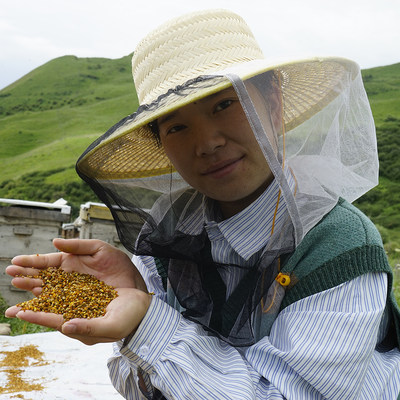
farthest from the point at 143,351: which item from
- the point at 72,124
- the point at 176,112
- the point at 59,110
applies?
the point at 59,110

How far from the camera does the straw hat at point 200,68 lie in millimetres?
1546

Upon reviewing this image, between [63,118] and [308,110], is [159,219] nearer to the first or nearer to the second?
[308,110]

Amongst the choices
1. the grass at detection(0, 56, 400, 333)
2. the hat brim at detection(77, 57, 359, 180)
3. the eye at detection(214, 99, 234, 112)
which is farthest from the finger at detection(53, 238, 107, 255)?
the grass at detection(0, 56, 400, 333)

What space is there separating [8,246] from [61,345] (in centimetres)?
412

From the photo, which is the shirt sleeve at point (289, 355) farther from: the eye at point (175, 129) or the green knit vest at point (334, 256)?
the eye at point (175, 129)

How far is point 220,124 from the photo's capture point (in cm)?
156

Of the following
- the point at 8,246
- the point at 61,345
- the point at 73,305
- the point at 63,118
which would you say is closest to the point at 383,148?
the point at 8,246

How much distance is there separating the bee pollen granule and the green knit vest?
1.99 ft

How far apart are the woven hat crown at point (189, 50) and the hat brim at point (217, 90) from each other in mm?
145

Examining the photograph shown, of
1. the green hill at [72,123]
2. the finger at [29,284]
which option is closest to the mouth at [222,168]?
the finger at [29,284]

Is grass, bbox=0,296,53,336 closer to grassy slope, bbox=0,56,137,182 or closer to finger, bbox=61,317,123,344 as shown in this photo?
finger, bbox=61,317,123,344

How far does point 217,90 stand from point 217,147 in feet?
1.03

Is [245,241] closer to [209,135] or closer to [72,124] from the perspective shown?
[209,135]

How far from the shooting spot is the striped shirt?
4.39ft
